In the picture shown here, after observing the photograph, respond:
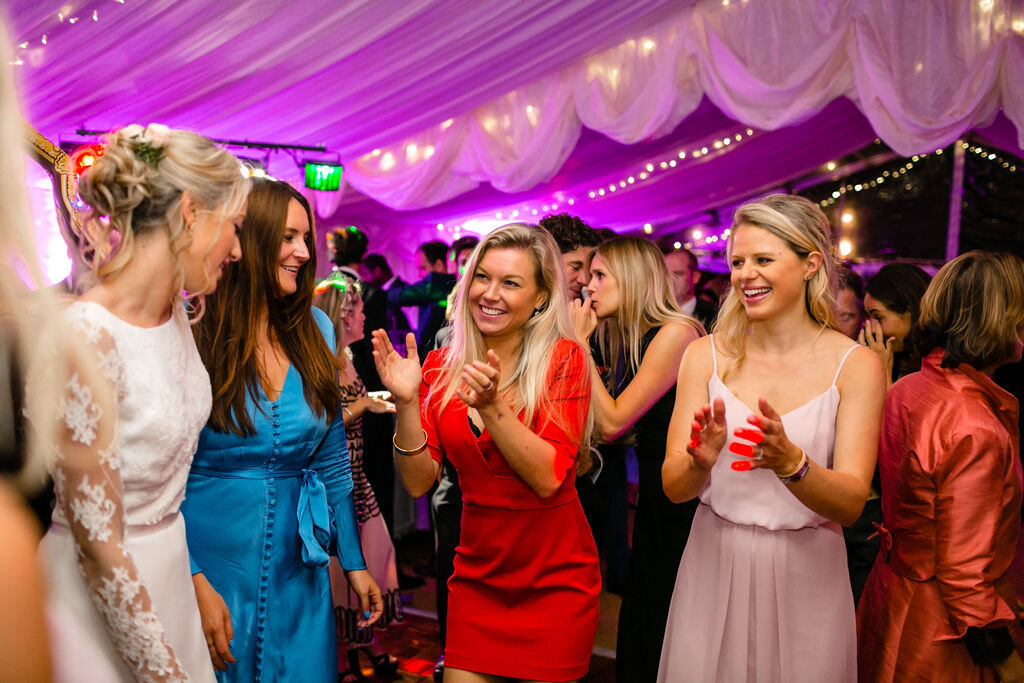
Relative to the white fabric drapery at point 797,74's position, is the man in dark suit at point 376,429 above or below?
below

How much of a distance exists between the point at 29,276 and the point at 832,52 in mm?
3653

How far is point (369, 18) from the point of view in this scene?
12.0ft

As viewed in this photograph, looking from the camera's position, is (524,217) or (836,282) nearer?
(836,282)

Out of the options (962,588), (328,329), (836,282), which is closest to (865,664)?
(962,588)

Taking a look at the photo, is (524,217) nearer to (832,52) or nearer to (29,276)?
(832,52)

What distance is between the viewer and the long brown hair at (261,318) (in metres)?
1.76

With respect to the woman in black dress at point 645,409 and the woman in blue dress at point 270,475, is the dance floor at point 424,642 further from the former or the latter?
the woman in blue dress at point 270,475

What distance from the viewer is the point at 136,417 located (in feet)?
4.07

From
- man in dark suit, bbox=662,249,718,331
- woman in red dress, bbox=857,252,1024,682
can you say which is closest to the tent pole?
man in dark suit, bbox=662,249,718,331

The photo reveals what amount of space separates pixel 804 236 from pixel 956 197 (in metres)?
8.46

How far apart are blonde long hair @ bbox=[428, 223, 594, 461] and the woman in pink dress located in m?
0.40

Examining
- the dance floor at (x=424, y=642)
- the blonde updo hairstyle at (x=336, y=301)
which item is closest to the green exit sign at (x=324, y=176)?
the blonde updo hairstyle at (x=336, y=301)

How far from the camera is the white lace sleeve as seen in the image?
1.13 metres

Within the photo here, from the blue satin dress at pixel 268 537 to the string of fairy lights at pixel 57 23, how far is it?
8.20 ft
